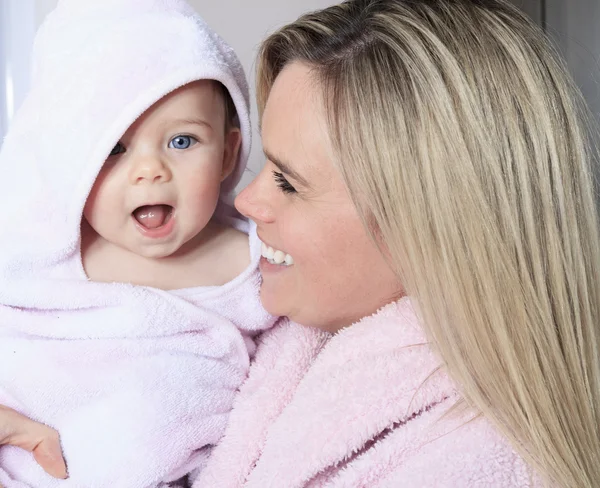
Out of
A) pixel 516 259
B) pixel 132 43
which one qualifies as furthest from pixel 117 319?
pixel 516 259

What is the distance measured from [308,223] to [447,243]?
7.9 inches

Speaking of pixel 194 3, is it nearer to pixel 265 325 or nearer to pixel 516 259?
pixel 265 325

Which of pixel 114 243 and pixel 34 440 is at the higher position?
pixel 114 243

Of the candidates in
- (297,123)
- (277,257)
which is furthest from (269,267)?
(297,123)

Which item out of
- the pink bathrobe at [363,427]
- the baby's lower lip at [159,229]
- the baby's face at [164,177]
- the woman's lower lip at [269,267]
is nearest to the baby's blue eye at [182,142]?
the baby's face at [164,177]

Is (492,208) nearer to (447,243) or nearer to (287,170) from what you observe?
(447,243)

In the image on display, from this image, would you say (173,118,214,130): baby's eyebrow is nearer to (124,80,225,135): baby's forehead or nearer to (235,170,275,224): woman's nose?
(124,80,225,135): baby's forehead

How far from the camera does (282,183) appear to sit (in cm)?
109

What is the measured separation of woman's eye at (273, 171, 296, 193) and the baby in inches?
5.2

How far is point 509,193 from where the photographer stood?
37.4 inches

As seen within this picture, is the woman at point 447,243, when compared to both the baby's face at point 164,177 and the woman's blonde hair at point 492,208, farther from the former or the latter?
the baby's face at point 164,177

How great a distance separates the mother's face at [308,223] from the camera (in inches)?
40.1

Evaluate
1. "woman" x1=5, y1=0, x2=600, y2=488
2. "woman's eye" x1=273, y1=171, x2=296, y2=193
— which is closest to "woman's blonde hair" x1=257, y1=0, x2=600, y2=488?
"woman" x1=5, y1=0, x2=600, y2=488

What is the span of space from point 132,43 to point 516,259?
2.00 ft
